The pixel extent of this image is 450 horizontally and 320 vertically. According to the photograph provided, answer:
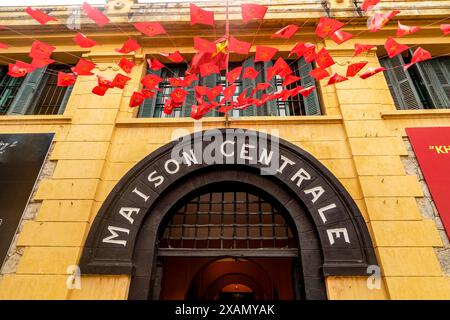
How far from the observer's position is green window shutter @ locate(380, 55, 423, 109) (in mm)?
6219

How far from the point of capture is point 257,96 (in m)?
6.59

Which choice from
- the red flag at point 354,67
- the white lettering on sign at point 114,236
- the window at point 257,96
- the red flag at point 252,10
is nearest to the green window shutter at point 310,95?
the window at point 257,96

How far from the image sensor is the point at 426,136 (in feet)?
17.6

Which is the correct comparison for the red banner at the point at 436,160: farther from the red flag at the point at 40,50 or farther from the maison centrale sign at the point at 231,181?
the red flag at the point at 40,50

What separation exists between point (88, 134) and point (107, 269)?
2.79 metres

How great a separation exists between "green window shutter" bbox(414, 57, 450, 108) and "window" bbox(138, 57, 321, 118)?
8.61 feet

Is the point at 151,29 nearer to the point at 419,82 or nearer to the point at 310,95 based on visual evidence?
the point at 310,95

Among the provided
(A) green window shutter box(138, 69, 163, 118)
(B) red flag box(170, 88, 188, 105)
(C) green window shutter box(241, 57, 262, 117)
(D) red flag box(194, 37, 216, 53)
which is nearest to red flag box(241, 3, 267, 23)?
(D) red flag box(194, 37, 216, 53)

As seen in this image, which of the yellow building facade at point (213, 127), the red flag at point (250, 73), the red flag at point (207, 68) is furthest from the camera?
the red flag at point (250, 73)

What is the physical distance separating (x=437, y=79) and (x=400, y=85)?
3.08 ft

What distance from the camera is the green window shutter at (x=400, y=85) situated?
622 cm

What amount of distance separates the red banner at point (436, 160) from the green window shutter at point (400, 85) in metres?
1.01
